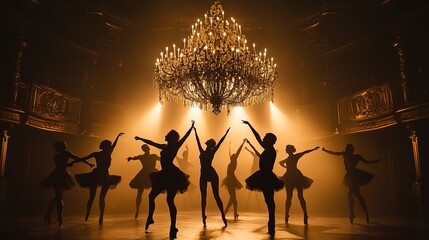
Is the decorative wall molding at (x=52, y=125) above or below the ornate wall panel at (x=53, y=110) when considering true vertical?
below

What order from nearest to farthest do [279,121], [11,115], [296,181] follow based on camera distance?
[296,181], [11,115], [279,121]

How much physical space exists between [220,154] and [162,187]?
819cm

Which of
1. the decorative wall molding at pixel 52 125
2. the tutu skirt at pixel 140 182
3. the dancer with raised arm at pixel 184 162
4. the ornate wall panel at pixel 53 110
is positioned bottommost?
the tutu skirt at pixel 140 182

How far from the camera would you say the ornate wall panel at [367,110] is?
30.8 feet

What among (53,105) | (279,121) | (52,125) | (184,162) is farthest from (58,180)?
(279,121)

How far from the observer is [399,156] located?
1013 centimetres

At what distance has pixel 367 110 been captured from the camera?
998 cm

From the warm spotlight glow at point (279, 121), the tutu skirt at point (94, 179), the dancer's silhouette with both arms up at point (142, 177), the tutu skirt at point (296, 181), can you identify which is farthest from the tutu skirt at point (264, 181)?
the warm spotlight glow at point (279, 121)

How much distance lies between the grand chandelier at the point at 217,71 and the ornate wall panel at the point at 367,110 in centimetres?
372

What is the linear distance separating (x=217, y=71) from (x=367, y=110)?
538 cm

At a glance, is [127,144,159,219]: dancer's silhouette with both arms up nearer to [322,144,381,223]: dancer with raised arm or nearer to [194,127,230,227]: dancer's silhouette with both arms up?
[194,127,230,227]: dancer's silhouette with both arms up

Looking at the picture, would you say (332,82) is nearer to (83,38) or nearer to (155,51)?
(155,51)

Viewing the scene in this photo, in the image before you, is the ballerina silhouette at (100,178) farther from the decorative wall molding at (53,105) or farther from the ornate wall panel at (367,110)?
the ornate wall panel at (367,110)

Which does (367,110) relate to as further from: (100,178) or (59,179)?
(59,179)
